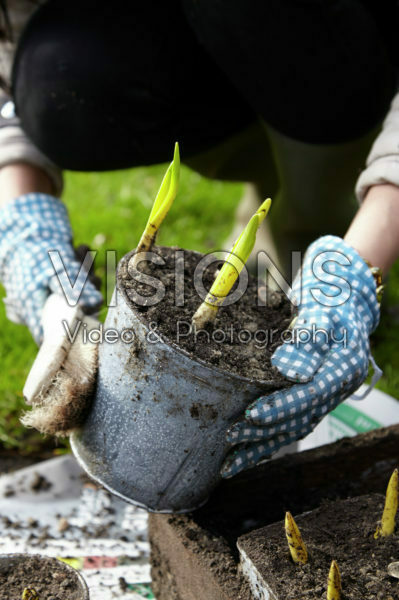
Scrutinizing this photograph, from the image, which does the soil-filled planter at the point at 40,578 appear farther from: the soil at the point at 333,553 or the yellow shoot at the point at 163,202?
the yellow shoot at the point at 163,202

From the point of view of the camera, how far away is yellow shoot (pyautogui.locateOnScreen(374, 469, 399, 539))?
3.40 feet

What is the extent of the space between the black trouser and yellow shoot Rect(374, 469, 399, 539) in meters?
1.06

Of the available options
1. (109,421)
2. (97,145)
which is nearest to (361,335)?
(109,421)

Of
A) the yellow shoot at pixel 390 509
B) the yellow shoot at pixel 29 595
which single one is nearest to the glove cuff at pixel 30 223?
the yellow shoot at pixel 29 595

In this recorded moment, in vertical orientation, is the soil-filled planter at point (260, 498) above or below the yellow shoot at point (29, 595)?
below

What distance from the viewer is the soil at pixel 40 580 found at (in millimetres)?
1023

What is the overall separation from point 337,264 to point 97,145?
90 cm

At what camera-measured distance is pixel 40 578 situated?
106 cm

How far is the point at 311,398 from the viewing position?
1.06m

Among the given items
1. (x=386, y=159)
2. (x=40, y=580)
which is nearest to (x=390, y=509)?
(x=40, y=580)

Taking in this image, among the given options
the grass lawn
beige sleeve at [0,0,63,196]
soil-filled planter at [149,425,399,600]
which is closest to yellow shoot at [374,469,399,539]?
soil-filled planter at [149,425,399,600]

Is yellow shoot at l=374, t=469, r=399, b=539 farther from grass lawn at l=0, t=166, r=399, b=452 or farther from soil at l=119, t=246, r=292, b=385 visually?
grass lawn at l=0, t=166, r=399, b=452

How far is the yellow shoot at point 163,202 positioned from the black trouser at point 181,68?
0.79m

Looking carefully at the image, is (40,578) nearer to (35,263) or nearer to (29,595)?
(29,595)
